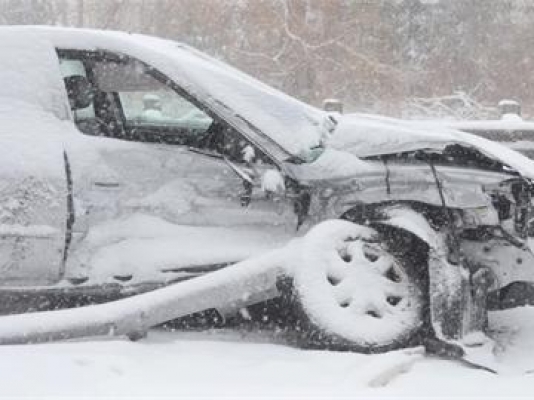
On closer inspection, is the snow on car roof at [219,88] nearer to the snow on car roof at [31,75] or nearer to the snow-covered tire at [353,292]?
the snow on car roof at [31,75]

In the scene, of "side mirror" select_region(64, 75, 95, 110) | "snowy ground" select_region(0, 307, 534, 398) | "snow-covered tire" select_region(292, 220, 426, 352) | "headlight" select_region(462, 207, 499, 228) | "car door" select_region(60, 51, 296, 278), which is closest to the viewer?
"snowy ground" select_region(0, 307, 534, 398)

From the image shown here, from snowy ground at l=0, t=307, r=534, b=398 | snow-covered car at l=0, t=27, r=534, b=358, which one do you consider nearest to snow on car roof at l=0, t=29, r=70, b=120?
snow-covered car at l=0, t=27, r=534, b=358

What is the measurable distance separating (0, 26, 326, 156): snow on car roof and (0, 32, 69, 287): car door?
0.46m

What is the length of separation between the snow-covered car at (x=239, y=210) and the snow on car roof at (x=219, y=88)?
0.04 feet

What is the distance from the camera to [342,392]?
3.63 metres

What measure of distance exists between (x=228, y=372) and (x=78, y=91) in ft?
5.86

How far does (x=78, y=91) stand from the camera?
4734mm

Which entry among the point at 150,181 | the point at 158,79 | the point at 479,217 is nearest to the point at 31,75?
the point at 158,79

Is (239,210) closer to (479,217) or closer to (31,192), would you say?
(31,192)

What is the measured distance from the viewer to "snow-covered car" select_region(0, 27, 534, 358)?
14.3ft

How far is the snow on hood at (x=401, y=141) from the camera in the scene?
4.63 meters

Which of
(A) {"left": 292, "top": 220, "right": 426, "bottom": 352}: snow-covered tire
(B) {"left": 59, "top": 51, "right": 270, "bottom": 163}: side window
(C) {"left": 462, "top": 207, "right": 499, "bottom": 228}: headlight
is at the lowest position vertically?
(A) {"left": 292, "top": 220, "right": 426, "bottom": 352}: snow-covered tire

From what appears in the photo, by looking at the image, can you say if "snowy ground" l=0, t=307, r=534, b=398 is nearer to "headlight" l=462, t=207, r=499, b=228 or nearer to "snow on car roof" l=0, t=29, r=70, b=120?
"headlight" l=462, t=207, r=499, b=228

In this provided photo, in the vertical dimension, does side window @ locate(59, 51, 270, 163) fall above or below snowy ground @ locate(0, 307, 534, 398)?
above
